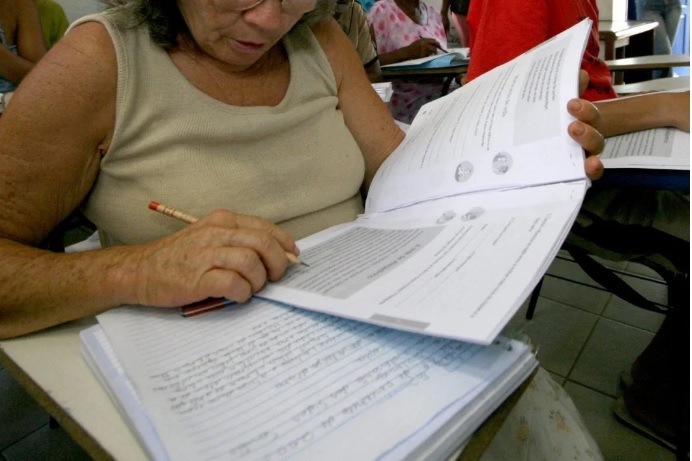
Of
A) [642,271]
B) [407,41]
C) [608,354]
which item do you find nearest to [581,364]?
[608,354]

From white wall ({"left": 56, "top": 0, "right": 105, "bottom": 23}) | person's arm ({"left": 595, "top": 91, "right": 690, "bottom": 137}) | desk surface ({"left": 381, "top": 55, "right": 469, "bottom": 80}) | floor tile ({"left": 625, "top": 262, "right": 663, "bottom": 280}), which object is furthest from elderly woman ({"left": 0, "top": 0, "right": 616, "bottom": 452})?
white wall ({"left": 56, "top": 0, "right": 105, "bottom": 23})

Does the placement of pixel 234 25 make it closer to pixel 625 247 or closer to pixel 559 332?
pixel 625 247

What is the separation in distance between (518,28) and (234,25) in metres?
0.64

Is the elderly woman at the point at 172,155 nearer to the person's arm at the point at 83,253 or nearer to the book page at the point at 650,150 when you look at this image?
the person's arm at the point at 83,253

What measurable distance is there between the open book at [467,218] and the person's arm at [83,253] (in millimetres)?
53

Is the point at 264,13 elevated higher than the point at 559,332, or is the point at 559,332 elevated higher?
the point at 264,13

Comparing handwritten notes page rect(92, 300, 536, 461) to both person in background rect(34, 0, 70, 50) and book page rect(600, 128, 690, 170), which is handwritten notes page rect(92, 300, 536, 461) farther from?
person in background rect(34, 0, 70, 50)

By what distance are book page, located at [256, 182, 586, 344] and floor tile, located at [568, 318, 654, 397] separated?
3.36 feet

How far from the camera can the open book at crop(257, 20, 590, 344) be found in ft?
1.15

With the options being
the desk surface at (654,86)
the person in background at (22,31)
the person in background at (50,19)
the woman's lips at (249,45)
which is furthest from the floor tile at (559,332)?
the person in background at (50,19)

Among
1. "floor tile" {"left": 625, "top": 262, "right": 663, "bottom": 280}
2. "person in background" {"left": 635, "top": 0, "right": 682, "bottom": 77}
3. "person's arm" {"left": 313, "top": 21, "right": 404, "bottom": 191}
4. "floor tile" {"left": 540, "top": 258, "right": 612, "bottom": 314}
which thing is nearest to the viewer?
"person's arm" {"left": 313, "top": 21, "right": 404, "bottom": 191}

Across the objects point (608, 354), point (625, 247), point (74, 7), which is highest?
point (74, 7)

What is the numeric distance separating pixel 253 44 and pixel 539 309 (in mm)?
1370

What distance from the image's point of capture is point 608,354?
1395 millimetres
